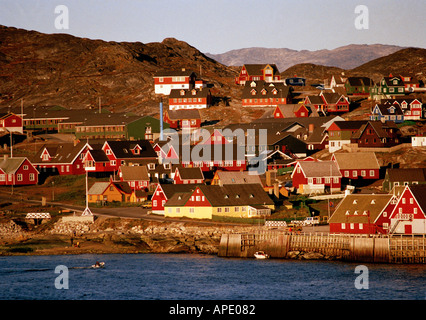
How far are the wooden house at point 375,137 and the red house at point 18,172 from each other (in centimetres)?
4408

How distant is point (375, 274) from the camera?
64.9 meters

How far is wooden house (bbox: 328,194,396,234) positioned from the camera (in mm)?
74188

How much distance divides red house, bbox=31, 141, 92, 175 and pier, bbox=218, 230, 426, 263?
4134 cm

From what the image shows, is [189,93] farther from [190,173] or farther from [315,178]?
[315,178]

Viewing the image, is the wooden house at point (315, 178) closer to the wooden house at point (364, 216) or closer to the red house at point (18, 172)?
the wooden house at point (364, 216)

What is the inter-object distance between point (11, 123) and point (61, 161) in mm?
28809

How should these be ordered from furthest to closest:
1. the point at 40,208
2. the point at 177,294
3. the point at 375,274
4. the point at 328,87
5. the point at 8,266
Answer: the point at 328,87, the point at 40,208, the point at 8,266, the point at 375,274, the point at 177,294

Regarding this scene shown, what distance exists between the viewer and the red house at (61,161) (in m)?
113

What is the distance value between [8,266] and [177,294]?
19.6m

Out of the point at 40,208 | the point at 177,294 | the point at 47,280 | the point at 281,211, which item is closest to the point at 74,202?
the point at 40,208

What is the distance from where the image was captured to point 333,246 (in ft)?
239

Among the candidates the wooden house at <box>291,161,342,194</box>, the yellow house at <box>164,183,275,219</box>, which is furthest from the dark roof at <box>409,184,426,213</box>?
the wooden house at <box>291,161,342,194</box>

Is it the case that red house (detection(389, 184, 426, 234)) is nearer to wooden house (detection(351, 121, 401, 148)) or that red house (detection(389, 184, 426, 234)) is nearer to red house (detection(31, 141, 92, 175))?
wooden house (detection(351, 121, 401, 148))

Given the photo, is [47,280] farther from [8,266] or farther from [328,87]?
[328,87]
